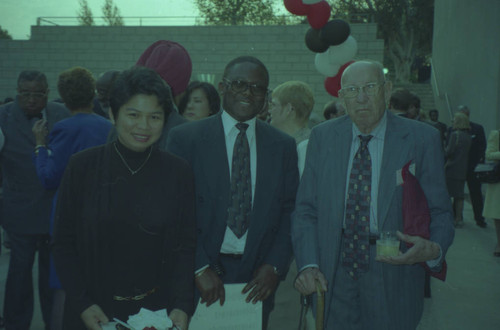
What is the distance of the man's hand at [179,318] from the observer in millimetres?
2061

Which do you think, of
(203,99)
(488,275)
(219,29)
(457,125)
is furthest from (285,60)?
(203,99)

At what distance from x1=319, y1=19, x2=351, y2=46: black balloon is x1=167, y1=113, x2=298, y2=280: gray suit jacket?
18.7 ft

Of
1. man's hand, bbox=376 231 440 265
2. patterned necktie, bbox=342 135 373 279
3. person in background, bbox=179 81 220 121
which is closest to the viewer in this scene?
man's hand, bbox=376 231 440 265

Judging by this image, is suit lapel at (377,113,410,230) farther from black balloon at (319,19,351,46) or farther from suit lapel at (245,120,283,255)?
black balloon at (319,19,351,46)

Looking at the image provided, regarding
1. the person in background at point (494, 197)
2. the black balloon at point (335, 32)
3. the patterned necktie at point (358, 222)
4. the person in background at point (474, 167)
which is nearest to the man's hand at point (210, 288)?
the patterned necktie at point (358, 222)

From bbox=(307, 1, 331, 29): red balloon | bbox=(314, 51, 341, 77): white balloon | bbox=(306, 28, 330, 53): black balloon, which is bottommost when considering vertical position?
bbox=(314, 51, 341, 77): white balloon

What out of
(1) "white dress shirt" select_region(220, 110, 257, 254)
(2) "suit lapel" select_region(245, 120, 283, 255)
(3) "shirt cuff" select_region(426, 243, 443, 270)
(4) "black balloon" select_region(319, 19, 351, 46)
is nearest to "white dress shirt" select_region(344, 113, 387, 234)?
(3) "shirt cuff" select_region(426, 243, 443, 270)

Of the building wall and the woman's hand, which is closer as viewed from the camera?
the woman's hand

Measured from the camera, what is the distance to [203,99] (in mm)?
4285

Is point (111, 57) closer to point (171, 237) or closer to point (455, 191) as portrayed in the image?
point (455, 191)

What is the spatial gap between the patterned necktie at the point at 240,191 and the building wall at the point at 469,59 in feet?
35.3

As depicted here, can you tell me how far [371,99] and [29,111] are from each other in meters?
2.70

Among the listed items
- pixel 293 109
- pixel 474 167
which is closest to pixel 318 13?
pixel 474 167

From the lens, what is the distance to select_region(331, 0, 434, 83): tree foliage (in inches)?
1348
